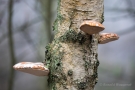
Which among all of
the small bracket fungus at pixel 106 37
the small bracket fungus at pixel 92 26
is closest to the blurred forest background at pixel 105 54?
the small bracket fungus at pixel 106 37

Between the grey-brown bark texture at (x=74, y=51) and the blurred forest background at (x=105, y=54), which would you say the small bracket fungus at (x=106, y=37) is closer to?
the grey-brown bark texture at (x=74, y=51)

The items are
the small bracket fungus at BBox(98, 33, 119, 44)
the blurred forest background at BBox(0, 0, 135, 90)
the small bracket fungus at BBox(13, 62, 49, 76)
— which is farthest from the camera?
the blurred forest background at BBox(0, 0, 135, 90)

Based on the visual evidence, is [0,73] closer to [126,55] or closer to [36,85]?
[36,85]

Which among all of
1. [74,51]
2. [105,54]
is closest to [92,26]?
[74,51]

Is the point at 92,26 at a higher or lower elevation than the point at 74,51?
higher

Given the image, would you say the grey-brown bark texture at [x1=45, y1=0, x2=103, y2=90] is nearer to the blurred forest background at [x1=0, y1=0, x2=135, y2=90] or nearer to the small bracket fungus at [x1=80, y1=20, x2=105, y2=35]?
the small bracket fungus at [x1=80, y1=20, x2=105, y2=35]

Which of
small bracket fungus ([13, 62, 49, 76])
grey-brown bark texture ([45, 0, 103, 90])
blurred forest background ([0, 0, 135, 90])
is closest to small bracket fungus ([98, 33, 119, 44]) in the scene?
grey-brown bark texture ([45, 0, 103, 90])

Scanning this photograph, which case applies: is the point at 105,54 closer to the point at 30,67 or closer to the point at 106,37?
the point at 106,37

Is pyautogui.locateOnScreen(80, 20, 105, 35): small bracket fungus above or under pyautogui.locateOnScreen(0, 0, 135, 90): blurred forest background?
above
